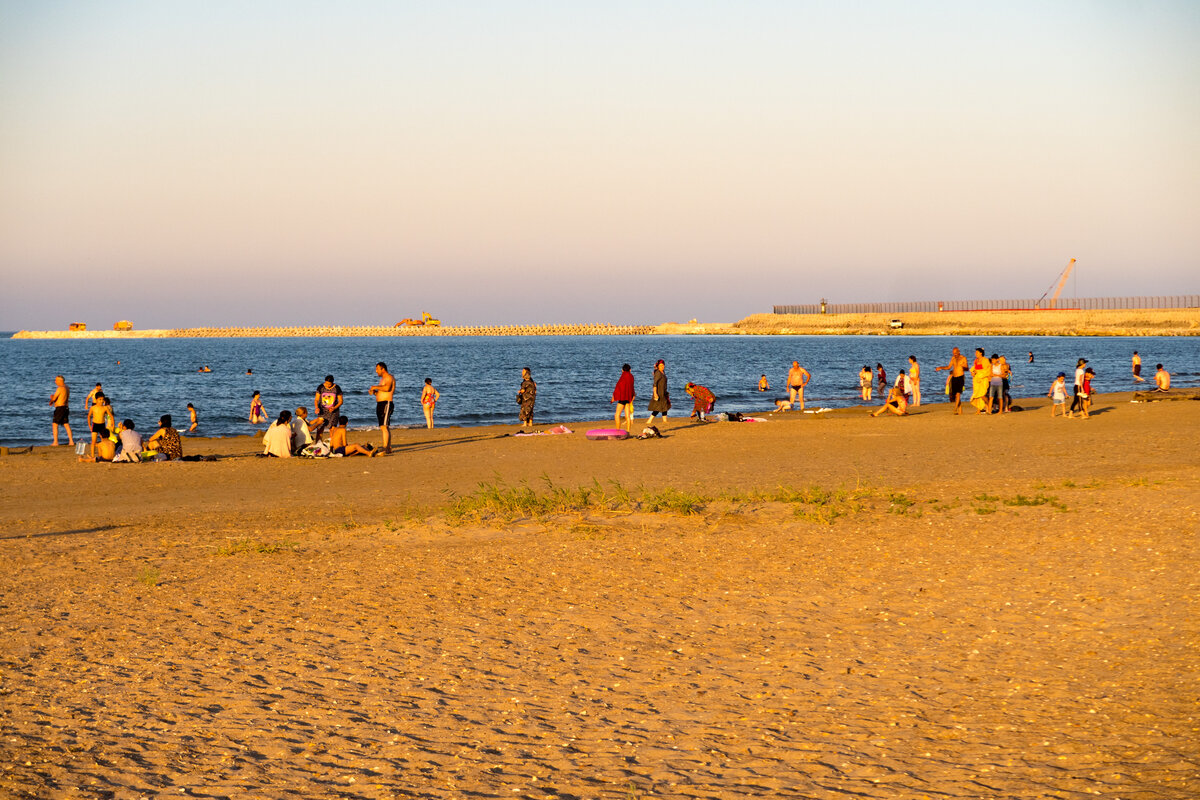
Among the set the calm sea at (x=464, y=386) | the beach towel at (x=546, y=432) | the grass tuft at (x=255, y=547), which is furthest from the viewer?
the calm sea at (x=464, y=386)

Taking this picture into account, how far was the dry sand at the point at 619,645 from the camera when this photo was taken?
552 centimetres

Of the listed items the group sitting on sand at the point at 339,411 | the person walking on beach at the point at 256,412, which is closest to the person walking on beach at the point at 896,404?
the group sitting on sand at the point at 339,411

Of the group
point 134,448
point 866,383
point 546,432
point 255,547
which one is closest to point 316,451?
point 134,448

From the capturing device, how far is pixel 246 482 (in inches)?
726

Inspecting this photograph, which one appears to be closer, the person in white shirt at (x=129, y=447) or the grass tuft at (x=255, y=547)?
the grass tuft at (x=255, y=547)

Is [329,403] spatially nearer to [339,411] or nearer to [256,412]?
[339,411]

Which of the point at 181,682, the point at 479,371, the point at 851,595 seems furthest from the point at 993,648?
the point at 479,371

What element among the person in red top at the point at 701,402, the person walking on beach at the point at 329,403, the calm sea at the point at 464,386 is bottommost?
the calm sea at the point at 464,386

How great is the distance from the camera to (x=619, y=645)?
7.96 meters

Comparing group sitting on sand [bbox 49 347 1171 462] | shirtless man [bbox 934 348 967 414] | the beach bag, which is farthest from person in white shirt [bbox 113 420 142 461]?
shirtless man [bbox 934 348 967 414]

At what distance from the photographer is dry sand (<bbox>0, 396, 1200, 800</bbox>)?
5.52 m

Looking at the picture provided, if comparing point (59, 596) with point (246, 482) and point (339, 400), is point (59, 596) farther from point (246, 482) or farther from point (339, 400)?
point (339, 400)

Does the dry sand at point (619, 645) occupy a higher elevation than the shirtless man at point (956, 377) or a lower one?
lower

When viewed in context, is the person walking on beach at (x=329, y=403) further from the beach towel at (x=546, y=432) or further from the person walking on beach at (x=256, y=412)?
the person walking on beach at (x=256, y=412)
